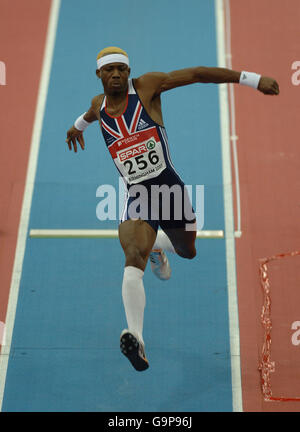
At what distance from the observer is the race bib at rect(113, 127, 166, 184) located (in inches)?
302

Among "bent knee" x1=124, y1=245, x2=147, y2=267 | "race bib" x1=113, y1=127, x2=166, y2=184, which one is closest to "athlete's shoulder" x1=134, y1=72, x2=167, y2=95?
"race bib" x1=113, y1=127, x2=166, y2=184

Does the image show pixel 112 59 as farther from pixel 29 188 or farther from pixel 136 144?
pixel 29 188

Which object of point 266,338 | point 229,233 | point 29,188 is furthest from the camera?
point 29,188

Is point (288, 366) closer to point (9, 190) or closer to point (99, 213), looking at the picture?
point (99, 213)

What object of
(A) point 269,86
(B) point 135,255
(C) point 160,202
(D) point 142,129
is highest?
(A) point 269,86

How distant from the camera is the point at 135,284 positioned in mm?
7121

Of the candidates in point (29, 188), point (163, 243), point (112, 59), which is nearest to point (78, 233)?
point (29, 188)

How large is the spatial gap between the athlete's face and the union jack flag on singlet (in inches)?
5.2

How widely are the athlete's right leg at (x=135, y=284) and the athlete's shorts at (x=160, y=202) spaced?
0.16 m

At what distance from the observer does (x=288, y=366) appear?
27.9 feet

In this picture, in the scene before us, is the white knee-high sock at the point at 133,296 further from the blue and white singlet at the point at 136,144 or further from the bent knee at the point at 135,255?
the blue and white singlet at the point at 136,144

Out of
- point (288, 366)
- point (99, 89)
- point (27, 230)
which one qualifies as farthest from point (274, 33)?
point (288, 366)

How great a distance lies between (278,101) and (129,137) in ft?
16.1

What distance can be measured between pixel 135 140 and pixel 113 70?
2.47 feet
